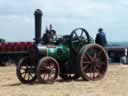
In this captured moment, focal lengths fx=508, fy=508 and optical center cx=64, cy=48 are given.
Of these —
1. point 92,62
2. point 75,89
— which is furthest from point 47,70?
point 75,89

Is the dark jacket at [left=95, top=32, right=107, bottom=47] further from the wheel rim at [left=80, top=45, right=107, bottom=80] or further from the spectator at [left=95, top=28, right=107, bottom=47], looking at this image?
the wheel rim at [left=80, top=45, right=107, bottom=80]

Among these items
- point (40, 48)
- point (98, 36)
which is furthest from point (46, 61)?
point (98, 36)

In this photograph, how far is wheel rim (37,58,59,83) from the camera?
1603 cm

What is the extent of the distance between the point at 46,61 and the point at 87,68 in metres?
1.67

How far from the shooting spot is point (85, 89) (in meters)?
14.1

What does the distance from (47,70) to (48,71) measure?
2.2 inches

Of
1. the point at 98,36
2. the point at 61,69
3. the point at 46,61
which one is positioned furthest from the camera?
the point at 98,36

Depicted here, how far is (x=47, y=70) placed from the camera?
16.2 m

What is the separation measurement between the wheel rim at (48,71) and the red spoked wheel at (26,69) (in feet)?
1.90

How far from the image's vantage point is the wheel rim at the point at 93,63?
1695 centimetres

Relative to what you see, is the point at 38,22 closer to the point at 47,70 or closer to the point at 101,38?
the point at 47,70

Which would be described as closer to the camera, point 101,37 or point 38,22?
point 38,22

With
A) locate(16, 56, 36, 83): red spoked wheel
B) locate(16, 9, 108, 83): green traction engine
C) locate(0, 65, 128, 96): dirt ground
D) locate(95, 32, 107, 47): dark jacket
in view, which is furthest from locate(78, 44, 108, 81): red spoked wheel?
locate(95, 32, 107, 47): dark jacket

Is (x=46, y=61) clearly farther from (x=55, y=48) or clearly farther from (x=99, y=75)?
(x=99, y=75)
